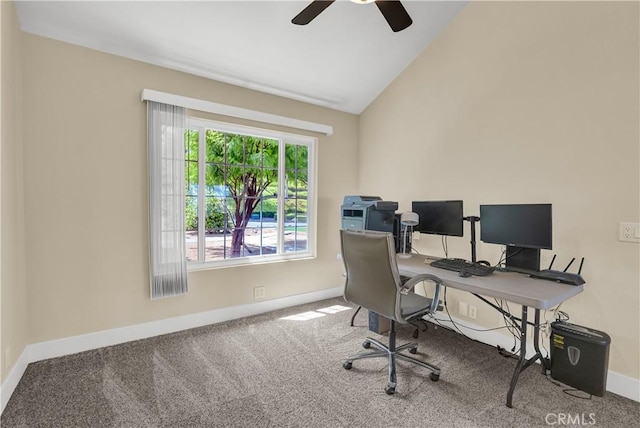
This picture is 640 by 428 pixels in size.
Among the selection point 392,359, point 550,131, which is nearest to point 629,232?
point 550,131

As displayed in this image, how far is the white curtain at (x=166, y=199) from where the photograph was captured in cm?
264

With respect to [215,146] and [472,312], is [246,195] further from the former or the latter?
[472,312]

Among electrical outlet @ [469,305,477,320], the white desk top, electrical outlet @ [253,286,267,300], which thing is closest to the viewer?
the white desk top

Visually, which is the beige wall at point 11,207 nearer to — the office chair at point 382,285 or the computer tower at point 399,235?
the office chair at point 382,285

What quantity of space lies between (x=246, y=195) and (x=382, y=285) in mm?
1898

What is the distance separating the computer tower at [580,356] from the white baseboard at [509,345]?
125 mm

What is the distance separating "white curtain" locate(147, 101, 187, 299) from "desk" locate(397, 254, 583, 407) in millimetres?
1985

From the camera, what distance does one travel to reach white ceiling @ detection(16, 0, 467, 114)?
2.23 m

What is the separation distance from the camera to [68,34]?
2.29 m

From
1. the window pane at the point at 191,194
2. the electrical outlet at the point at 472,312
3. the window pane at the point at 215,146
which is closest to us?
the electrical outlet at the point at 472,312

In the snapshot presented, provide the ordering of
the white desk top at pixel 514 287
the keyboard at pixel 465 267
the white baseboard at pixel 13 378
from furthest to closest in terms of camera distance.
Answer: the keyboard at pixel 465 267, the white baseboard at pixel 13 378, the white desk top at pixel 514 287

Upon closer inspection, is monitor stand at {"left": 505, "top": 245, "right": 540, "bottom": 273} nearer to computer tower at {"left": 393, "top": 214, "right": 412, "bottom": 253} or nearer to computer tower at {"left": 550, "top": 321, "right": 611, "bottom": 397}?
computer tower at {"left": 550, "top": 321, "right": 611, "bottom": 397}

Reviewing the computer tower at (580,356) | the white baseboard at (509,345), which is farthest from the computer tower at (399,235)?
the computer tower at (580,356)

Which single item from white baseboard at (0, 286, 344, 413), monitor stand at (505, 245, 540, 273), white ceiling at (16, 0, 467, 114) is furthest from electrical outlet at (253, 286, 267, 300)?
monitor stand at (505, 245, 540, 273)
